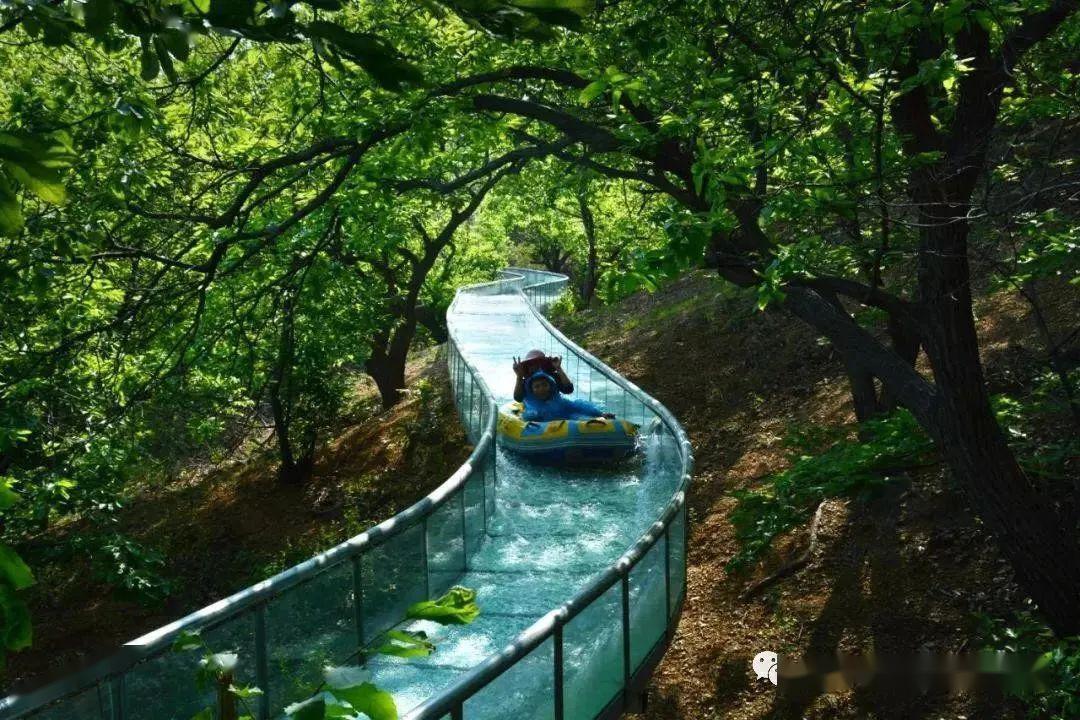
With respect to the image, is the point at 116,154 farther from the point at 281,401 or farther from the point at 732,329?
the point at 732,329

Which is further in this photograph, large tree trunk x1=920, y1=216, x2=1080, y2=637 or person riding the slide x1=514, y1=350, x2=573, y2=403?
person riding the slide x1=514, y1=350, x2=573, y2=403

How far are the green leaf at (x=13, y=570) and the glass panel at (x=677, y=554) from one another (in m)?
7.39

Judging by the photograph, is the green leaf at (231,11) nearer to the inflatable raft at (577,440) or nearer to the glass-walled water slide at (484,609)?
the glass-walled water slide at (484,609)

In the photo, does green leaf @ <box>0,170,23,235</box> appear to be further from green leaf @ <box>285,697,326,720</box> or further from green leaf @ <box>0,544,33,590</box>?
green leaf @ <box>285,697,326,720</box>

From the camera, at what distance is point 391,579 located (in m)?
8.24

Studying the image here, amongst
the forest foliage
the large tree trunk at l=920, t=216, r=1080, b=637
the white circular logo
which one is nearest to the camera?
the forest foliage

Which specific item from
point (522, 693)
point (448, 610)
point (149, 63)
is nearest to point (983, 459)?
point (522, 693)

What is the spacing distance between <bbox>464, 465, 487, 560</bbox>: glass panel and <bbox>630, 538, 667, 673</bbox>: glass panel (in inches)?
96.6

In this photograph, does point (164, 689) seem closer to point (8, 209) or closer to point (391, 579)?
point (391, 579)

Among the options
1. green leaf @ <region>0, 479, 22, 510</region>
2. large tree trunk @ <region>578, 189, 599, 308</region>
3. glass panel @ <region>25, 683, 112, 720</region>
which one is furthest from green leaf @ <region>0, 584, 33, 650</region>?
large tree trunk @ <region>578, 189, 599, 308</region>

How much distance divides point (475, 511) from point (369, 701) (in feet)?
28.7

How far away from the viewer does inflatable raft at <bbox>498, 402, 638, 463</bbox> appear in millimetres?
13703

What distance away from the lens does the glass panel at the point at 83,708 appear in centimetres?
488

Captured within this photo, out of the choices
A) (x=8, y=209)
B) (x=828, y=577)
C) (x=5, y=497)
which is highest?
(x=8, y=209)
